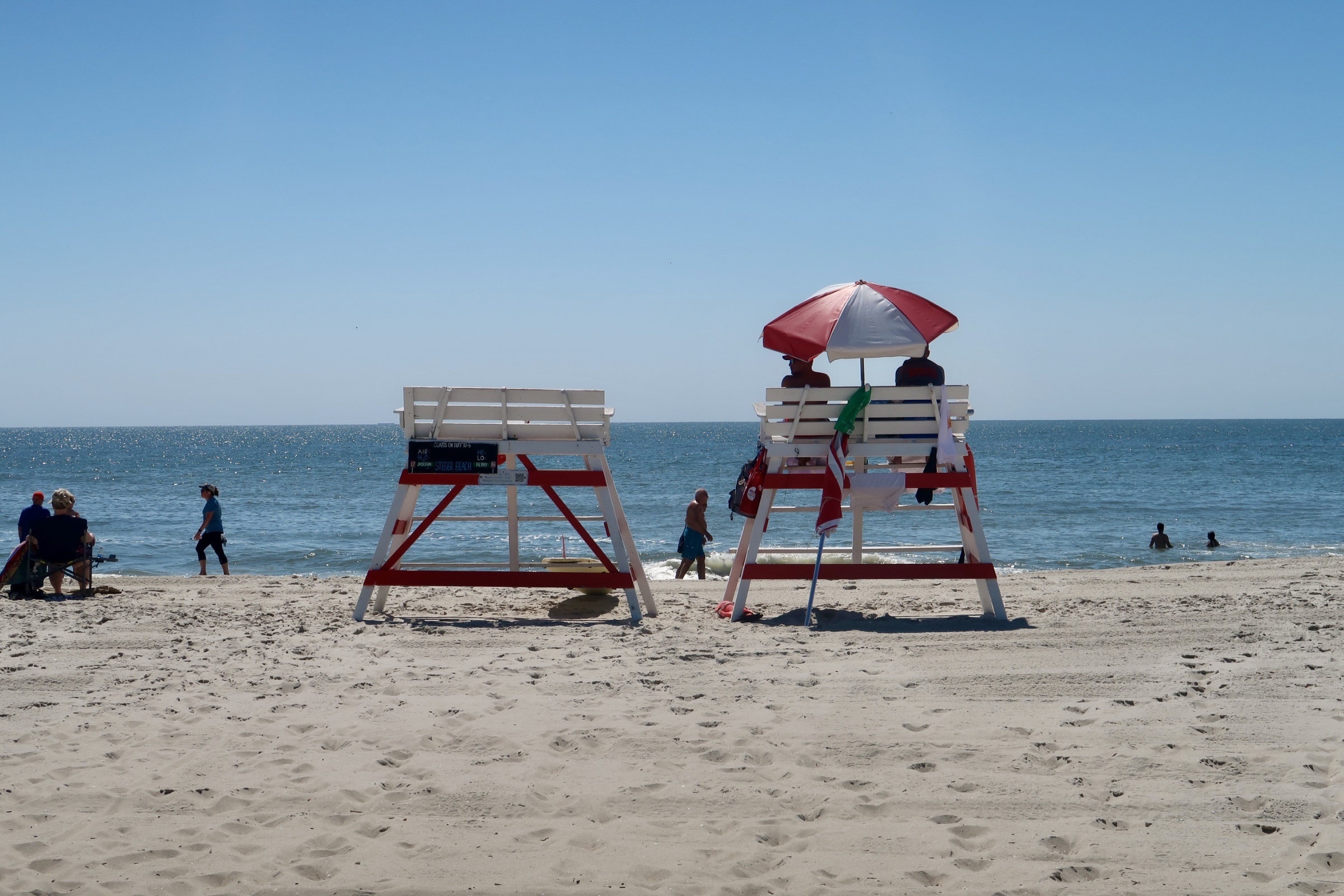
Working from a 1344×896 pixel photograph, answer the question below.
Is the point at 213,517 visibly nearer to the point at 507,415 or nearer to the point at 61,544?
the point at 61,544

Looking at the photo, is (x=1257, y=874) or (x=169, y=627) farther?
(x=169, y=627)

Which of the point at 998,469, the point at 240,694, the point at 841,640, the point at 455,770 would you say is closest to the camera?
the point at 455,770


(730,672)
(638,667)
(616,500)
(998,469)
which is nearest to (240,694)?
(638,667)

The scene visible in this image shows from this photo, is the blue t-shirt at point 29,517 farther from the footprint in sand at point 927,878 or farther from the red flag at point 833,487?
the footprint in sand at point 927,878

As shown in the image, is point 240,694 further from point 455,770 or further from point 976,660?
point 976,660

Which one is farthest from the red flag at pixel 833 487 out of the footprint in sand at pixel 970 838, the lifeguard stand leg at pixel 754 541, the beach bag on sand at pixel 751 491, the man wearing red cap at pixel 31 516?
the man wearing red cap at pixel 31 516

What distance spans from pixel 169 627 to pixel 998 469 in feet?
169

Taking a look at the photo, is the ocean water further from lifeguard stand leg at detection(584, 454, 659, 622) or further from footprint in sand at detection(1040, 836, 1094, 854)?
footprint in sand at detection(1040, 836, 1094, 854)

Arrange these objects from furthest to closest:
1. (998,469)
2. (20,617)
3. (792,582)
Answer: (998,469)
(792,582)
(20,617)

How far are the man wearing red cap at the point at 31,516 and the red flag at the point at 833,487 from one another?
789 cm

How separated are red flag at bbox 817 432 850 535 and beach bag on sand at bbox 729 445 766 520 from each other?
0.57 meters

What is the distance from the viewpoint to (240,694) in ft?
18.8

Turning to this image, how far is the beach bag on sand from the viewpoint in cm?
834

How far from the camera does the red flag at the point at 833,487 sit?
7.82m
